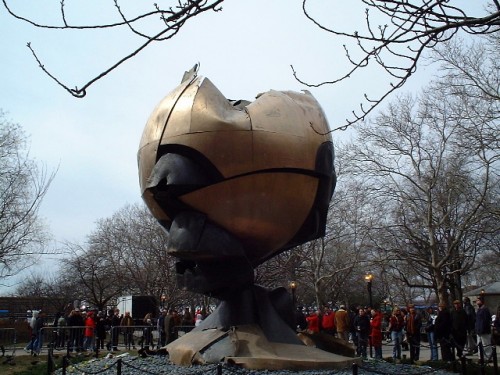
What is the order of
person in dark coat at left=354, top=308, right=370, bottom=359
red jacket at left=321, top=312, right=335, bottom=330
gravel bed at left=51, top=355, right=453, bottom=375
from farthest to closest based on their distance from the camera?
red jacket at left=321, top=312, right=335, bottom=330, person in dark coat at left=354, top=308, right=370, bottom=359, gravel bed at left=51, top=355, right=453, bottom=375

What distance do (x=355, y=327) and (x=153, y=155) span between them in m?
12.5

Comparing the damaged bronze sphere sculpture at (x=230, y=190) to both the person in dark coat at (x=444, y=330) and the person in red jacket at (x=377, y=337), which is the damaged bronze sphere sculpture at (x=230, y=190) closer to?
the person in dark coat at (x=444, y=330)

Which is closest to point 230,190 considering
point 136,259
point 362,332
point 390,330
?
point 362,332

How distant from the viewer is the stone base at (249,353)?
28.4ft

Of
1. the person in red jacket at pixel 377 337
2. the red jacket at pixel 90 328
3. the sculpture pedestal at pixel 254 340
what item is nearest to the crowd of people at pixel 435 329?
the person in red jacket at pixel 377 337

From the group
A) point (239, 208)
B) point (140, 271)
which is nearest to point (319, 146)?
point (239, 208)

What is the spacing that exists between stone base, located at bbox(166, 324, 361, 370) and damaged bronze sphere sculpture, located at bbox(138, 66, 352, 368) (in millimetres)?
23

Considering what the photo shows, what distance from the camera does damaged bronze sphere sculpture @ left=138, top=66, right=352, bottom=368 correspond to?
9.07m

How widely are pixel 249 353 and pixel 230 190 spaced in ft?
8.30

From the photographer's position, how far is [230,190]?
912cm

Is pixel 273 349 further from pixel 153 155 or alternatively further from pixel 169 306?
pixel 169 306

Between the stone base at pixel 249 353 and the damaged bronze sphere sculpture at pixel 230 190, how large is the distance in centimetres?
2

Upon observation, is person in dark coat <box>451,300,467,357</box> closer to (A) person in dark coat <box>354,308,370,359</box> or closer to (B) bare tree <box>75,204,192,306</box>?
(A) person in dark coat <box>354,308,370,359</box>

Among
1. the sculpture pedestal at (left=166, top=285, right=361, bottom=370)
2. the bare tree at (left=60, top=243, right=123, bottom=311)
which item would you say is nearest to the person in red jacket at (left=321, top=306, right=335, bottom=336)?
the sculpture pedestal at (left=166, top=285, right=361, bottom=370)
